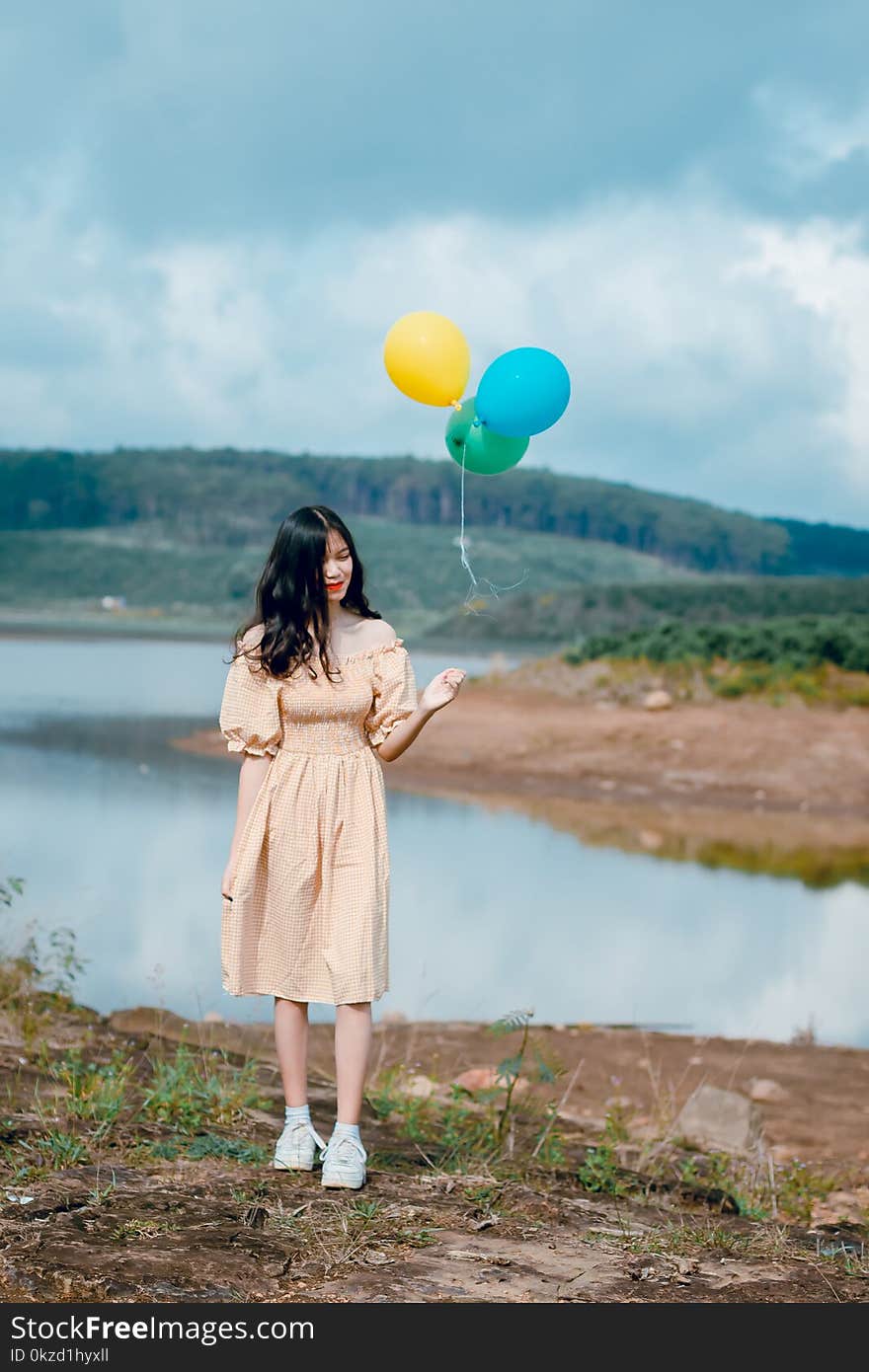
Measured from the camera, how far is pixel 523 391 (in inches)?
162

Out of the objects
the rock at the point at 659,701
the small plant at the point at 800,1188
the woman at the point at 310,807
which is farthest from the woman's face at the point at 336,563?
the rock at the point at 659,701

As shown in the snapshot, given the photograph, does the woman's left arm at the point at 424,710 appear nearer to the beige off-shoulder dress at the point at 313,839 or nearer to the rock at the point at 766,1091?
the beige off-shoulder dress at the point at 313,839

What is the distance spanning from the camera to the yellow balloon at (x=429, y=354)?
423 centimetres

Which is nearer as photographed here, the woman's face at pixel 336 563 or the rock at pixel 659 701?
the woman's face at pixel 336 563

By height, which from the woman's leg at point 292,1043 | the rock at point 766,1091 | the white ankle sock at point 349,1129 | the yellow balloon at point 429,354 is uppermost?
the yellow balloon at point 429,354

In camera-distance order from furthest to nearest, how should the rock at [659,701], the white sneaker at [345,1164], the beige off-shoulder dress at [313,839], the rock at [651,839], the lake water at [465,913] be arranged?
the rock at [659,701] < the rock at [651,839] < the lake water at [465,913] < the beige off-shoulder dress at [313,839] < the white sneaker at [345,1164]

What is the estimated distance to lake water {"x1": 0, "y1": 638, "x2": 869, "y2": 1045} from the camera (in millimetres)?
7809

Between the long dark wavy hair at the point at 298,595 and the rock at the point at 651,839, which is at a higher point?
the long dark wavy hair at the point at 298,595

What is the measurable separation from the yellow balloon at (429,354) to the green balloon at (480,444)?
11cm

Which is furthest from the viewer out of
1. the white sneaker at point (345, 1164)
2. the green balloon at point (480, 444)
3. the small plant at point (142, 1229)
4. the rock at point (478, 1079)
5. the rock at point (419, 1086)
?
the rock at point (478, 1079)

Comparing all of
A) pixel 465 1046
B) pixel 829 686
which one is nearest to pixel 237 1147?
pixel 465 1046

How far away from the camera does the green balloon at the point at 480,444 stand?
4.40 m

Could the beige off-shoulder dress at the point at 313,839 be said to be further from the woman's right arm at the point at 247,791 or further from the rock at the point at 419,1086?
the rock at the point at 419,1086
